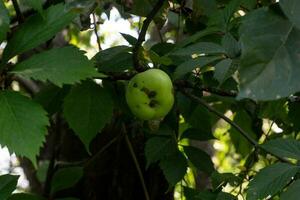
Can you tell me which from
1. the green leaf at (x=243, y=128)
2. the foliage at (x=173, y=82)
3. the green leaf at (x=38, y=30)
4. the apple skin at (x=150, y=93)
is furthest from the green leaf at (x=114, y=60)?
the green leaf at (x=243, y=128)

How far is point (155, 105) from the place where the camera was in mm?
1247

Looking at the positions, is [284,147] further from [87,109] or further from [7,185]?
[7,185]

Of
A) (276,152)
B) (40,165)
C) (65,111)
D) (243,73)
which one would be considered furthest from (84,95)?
(40,165)

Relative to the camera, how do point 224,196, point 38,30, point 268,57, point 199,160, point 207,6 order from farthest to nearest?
point 199,160 → point 207,6 → point 224,196 → point 38,30 → point 268,57

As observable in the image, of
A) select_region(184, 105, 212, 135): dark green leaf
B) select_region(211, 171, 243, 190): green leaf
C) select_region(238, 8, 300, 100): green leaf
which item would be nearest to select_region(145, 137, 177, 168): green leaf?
select_region(184, 105, 212, 135): dark green leaf

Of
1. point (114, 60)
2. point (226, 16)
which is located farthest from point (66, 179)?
point (226, 16)

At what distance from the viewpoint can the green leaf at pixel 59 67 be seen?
1.04 metres

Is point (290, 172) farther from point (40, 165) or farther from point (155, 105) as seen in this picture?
point (40, 165)

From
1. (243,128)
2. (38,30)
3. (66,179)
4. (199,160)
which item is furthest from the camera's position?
(243,128)

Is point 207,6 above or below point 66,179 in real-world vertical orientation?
above

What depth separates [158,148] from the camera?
1600mm

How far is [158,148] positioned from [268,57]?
0.77 m

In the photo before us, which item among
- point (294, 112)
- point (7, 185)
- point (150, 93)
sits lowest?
point (294, 112)

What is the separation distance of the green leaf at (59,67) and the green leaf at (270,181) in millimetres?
392
